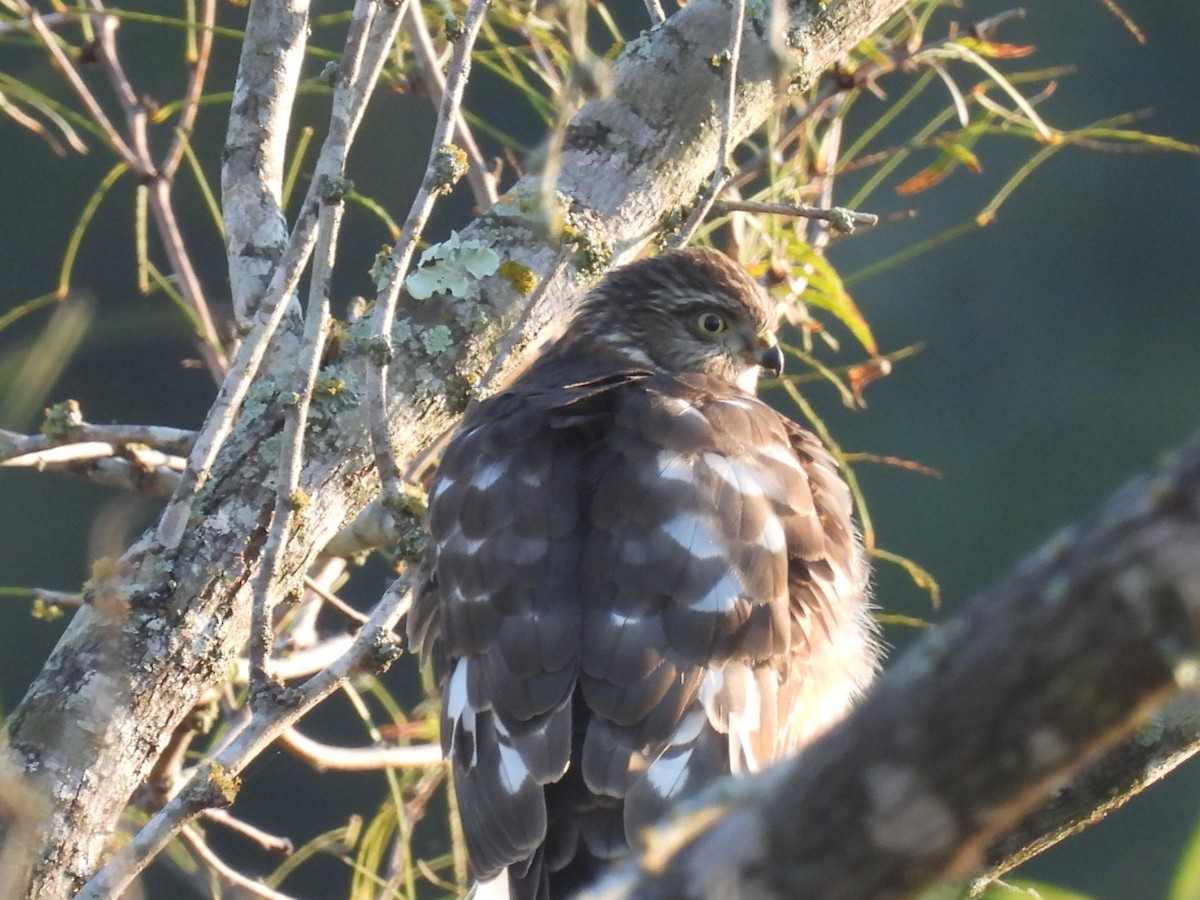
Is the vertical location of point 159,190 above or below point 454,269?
above

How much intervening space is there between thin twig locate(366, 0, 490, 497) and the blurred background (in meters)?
3.99

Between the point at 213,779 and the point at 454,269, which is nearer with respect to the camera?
the point at 213,779

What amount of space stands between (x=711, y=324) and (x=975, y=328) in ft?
21.8

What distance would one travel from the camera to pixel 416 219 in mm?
2076

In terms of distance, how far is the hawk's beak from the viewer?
375 cm

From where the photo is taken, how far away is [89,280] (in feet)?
24.0

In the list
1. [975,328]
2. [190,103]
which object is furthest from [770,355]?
[975,328]

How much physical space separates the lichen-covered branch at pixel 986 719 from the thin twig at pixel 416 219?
124 cm

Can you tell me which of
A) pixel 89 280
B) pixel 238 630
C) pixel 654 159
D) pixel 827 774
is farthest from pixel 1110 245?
pixel 827 774

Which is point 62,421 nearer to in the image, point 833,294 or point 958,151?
point 833,294

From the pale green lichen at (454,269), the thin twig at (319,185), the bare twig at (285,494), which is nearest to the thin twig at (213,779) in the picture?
the bare twig at (285,494)

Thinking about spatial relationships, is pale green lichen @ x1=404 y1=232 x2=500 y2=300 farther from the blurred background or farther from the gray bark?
the blurred background

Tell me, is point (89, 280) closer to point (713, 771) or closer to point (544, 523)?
point (544, 523)

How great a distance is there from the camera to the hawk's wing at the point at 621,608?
266 cm
